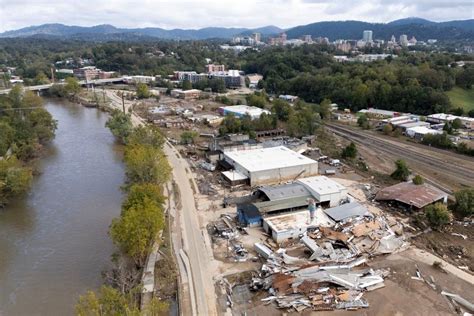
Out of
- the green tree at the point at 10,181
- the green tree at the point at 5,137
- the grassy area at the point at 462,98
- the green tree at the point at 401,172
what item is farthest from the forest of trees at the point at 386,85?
the green tree at the point at 10,181

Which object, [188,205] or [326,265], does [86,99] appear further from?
[326,265]

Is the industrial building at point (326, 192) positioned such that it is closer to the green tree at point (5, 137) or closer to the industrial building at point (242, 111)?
the green tree at point (5, 137)

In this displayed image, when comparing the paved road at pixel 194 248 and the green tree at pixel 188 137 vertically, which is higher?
the green tree at pixel 188 137

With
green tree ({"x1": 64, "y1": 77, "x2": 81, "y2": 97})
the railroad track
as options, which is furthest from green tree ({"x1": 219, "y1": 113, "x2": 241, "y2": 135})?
green tree ({"x1": 64, "y1": 77, "x2": 81, "y2": 97})

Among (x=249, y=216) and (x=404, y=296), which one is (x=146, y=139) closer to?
(x=249, y=216)

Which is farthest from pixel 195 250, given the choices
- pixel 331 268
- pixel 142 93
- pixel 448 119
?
pixel 142 93

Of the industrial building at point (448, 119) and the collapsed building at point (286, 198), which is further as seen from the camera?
the industrial building at point (448, 119)
